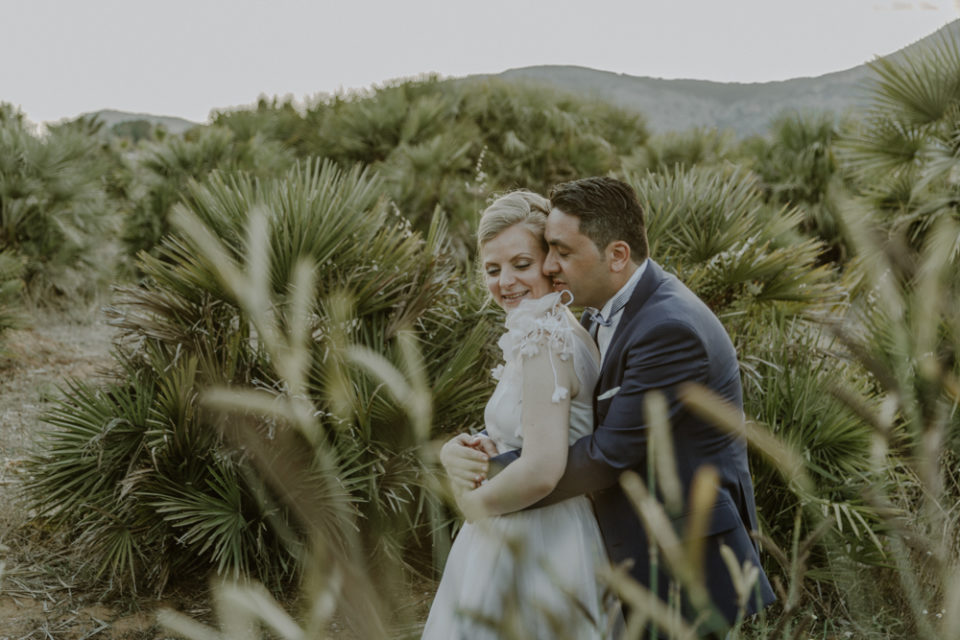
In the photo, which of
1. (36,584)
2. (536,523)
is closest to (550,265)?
(536,523)

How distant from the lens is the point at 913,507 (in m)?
4.85

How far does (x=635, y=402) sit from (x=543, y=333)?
0.36 meters

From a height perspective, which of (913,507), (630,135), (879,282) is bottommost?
(913,507)

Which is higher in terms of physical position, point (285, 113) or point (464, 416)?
point (285, 113)

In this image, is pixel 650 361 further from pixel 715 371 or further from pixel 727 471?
pixel 727 471

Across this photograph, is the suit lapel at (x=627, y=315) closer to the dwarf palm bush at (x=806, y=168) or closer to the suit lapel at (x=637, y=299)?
the suit lapel at (x=637, y=299)

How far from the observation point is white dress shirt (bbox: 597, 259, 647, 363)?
8.30 ft

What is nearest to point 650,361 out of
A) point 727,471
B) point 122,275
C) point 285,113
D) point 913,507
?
point 727,471

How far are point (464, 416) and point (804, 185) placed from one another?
10.9 meters

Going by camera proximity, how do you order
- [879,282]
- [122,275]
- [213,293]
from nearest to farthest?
[879,282] < [213,293] < [122,275]

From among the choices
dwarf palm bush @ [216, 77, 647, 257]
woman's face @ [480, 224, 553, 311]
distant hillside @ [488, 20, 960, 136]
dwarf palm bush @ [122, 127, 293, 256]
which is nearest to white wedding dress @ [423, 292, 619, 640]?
woman's face @ [480, 224, 553, 311]

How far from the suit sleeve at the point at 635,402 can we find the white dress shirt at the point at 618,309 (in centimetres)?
24

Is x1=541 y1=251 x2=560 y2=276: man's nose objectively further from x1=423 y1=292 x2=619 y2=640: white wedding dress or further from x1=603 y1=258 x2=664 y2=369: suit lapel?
x1=603 y1=258 x2=664 y2=369: suit lapel

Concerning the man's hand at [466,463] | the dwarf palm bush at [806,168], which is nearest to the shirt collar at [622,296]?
the man's hand at [466,463]
